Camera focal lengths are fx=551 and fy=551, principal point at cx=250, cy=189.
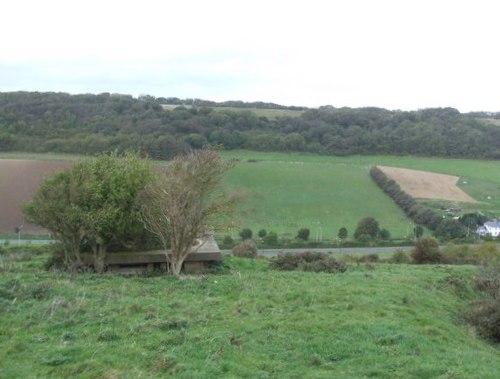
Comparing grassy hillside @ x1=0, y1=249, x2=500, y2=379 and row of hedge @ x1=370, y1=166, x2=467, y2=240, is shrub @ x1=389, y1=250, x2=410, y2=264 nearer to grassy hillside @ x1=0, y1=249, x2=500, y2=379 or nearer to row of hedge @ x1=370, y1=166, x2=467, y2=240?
grassy hillside @ x1=0, y1=249, x2=500, y2=379

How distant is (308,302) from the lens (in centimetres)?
1375

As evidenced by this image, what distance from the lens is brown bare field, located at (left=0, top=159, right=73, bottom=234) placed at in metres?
47.0

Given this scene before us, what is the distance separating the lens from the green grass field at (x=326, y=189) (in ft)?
196

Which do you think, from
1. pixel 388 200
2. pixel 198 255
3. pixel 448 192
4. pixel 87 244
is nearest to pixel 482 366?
pixel 198 255

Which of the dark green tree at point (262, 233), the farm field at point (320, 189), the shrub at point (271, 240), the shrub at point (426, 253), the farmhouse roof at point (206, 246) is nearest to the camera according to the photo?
the farmhouse roof at point (206, 246)

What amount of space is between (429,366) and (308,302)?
492 cm

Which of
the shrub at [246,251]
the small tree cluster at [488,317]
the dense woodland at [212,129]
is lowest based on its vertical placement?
the shrub at [246,251]

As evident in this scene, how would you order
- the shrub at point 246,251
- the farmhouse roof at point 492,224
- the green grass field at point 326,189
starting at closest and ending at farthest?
1. the shrub at point 246,251
2. the farmhouse roof at point 492,224
3. the green grass field at point 326,189

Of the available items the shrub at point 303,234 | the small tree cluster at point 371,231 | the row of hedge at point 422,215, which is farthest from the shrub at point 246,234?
the row of hedge at point 422,215

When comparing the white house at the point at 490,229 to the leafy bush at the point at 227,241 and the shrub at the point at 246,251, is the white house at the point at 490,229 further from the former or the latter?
the shrub at the point at 246,251

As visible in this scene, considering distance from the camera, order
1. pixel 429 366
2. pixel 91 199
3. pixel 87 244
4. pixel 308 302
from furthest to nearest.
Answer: pixel 87 244 < pixel 91 199 < pixel 308 302 < pixel 429 366

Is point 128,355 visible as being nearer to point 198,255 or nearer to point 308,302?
point 308,302

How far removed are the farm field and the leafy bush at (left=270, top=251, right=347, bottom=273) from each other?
86.6 feet

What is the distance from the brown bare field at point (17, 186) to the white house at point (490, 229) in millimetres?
41848
